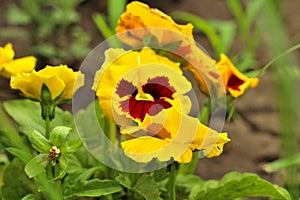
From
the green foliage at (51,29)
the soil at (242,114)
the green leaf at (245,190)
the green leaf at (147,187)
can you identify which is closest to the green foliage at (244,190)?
the green leaf at (245,190)

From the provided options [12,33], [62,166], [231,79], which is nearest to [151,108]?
[62,166]

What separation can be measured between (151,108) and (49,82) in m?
0.16

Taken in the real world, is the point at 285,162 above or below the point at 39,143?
below

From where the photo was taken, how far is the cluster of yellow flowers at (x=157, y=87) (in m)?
0.97

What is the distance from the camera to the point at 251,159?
185 centimetres

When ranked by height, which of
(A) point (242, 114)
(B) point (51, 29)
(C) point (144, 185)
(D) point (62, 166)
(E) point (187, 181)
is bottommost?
(A) point (242, 114)

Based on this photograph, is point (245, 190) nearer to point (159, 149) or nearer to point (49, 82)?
point (159, 149)

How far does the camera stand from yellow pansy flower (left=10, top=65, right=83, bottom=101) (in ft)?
3.36

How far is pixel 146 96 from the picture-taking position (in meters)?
1.08

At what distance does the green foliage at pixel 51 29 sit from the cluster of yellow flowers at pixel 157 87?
3.27 feet

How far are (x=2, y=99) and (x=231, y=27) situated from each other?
714mm

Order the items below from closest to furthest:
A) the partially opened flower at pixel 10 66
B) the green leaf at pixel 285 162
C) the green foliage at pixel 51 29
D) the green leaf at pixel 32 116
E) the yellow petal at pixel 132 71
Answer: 1. the green leaf at pixel 285 162
2. the yellow petal at pixel 132 71
3. the partially opened flower at pixel 10 66
4. the green leaf at pixel 32 116
5. the green foliage at pixel 51 29

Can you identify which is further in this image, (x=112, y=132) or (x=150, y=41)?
(x=112, y=132)

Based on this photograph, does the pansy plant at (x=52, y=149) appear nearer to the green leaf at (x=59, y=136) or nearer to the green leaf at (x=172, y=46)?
the green leaf at (x=59, y=136)
